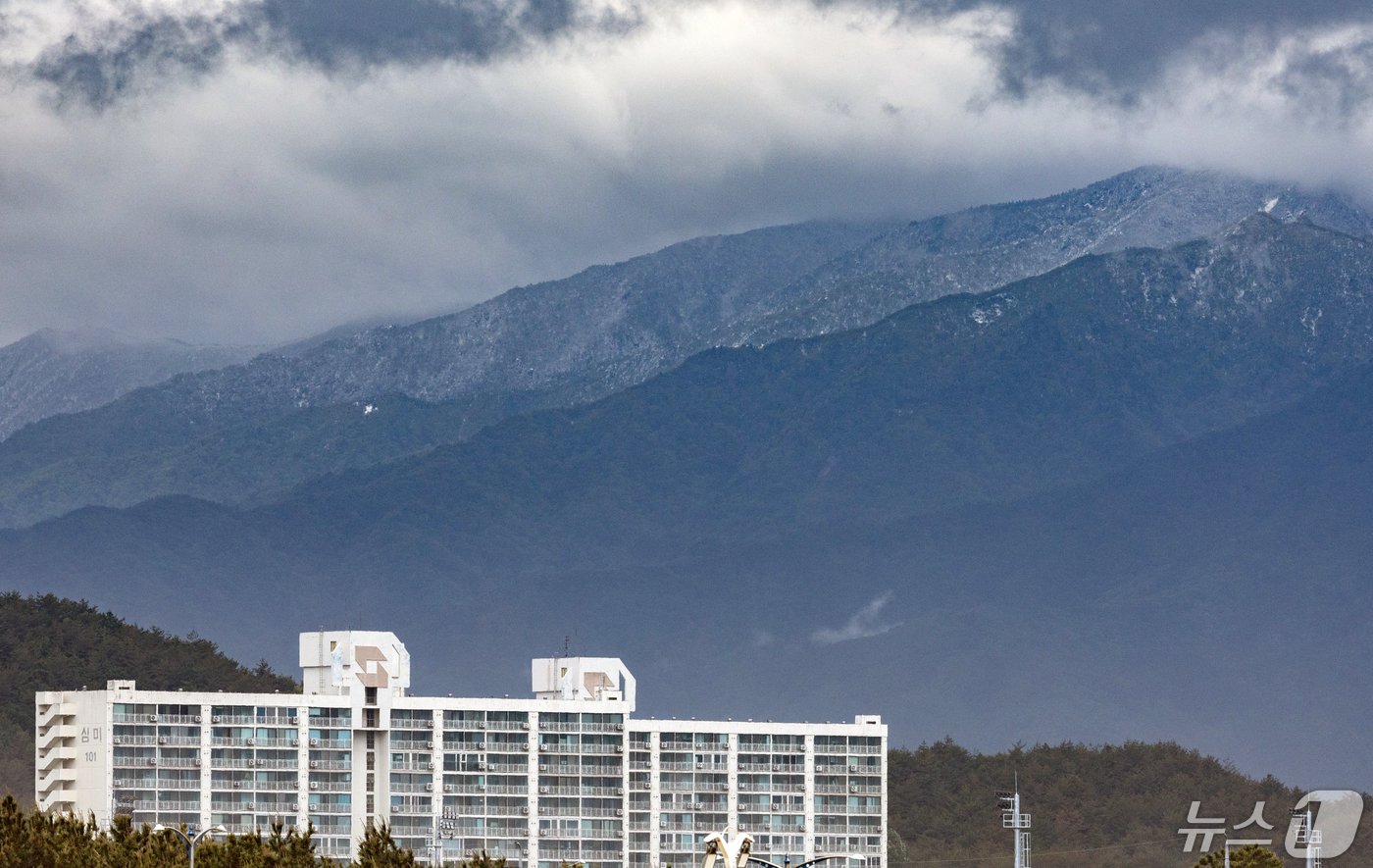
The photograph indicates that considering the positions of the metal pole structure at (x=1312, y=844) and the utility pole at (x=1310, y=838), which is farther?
the metal pole structure at (x=1312, y=844)

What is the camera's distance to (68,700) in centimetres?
19362

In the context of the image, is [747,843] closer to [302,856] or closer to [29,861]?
[302,856]

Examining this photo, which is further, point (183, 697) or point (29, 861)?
point (183, 697)

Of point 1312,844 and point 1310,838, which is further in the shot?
point 1312,844

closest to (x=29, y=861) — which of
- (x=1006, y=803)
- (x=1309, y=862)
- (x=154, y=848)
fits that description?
(x=154, y=848)

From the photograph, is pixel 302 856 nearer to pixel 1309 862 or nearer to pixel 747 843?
pixel 747 843

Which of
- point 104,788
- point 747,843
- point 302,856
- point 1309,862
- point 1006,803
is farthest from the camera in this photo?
point 104,788

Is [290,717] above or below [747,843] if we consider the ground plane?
above

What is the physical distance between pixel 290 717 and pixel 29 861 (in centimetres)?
8627

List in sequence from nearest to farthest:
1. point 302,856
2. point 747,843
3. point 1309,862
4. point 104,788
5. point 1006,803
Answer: point 747,843 → point 302,856 → point 1309,862 → point 1006,803 → point 104,788

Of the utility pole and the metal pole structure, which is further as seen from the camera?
the metal pole structure

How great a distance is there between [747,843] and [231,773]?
12351 centimetres

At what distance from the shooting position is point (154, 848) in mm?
111125

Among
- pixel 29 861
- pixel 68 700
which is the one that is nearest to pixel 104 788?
pixel 68 700
